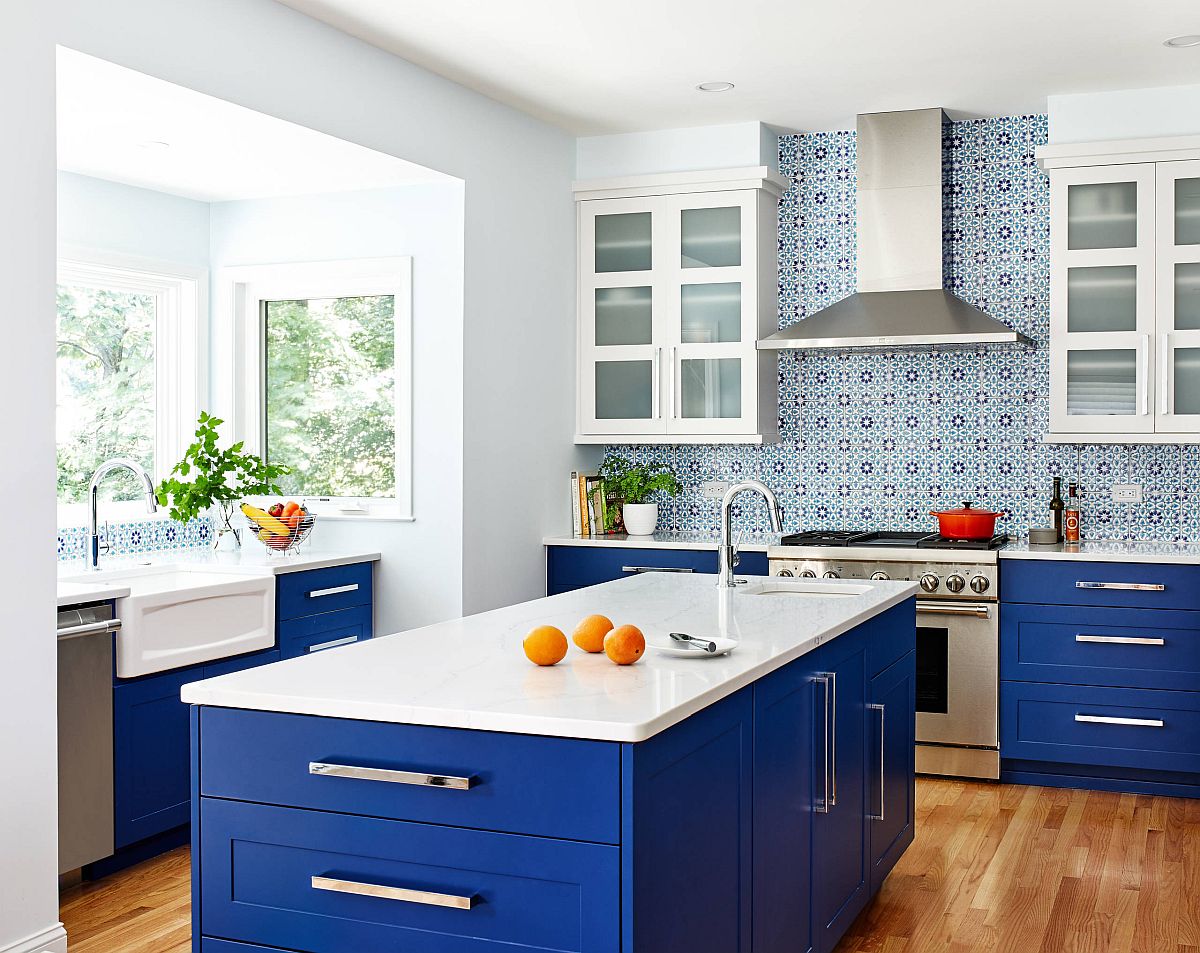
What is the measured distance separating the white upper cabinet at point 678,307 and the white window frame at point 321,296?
1.01 m

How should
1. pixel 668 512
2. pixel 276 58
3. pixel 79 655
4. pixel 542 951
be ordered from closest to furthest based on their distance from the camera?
pixel 542 951, pixel 79 655, pixel 276 58, pixel 668 512

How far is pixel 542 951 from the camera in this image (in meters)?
1.85

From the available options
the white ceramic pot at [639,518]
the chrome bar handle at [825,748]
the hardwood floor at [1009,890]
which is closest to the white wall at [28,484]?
the hardwood floor at [1009,890]

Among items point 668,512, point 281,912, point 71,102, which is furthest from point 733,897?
point 668,512

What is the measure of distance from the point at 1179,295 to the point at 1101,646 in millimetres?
1384

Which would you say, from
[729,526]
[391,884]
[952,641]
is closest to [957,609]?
[952,641]

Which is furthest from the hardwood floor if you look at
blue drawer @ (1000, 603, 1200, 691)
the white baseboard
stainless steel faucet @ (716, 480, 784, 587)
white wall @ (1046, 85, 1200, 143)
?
white wall @ (1046, 85, 1200, 143)

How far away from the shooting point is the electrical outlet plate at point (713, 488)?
5698 mm

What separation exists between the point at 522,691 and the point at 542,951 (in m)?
0.41

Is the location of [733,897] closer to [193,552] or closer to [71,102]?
[71,102]

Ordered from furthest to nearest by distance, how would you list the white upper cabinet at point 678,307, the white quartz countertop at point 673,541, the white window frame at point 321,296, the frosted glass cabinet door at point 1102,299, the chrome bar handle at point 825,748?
the white upper cabinet at point 678,307 → the white quartz countertop at point 673,541 → the white window frame at point 321,296 → the frosted glass cabinet door at point 1102,299 → the chrome bar handle at point 825,748

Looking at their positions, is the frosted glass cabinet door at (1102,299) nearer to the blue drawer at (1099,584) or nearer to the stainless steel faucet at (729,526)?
the blue drawer at (1099,584)

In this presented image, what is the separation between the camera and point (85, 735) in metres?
3.48

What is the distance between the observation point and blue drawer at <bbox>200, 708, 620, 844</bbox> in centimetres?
183
